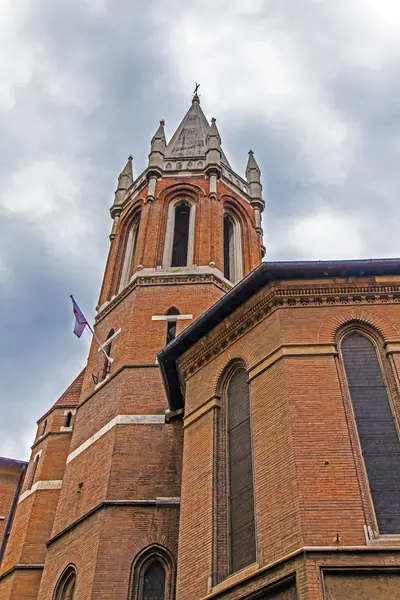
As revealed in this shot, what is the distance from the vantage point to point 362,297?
1310 cm

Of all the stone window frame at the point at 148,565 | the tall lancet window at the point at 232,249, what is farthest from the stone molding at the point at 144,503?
the tall lancet window at the point at 232,249

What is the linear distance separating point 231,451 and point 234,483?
0.71m

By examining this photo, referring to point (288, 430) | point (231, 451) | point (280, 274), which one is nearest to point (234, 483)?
point (231, 451)

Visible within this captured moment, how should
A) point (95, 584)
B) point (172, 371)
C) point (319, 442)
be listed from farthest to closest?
point (172, 371) < point (95, 584) < point (319, 442)

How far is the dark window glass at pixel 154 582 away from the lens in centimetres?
1450

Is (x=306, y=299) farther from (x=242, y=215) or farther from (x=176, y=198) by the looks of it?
(x=242, y=215)

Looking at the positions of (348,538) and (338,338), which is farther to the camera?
(338,338)

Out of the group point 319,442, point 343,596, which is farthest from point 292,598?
point 319,442

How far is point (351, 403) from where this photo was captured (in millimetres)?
11500

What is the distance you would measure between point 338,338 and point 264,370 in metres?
1.58

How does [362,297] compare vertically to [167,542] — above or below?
above

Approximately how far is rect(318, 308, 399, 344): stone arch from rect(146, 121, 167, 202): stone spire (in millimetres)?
14893

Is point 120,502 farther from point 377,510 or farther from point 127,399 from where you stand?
point 377,510

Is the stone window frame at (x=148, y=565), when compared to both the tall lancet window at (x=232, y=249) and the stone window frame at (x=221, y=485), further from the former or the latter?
the tall lancet window at (x=232, y=249)
